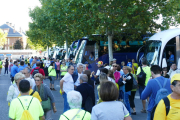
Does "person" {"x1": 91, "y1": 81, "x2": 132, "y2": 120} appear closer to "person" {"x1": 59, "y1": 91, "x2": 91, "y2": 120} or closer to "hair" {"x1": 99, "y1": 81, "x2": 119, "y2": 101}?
"hair" {"x1": 99, "y1": 81, "x2": 119, "y2": 101}

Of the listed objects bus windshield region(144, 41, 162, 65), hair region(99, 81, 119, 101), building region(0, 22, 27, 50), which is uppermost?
building region(0, 22, 27, 50)

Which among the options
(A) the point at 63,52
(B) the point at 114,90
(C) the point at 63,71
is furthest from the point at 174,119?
(A) the point at 63,52

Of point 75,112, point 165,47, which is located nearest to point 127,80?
point 75,112

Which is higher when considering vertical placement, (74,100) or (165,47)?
(165,47)

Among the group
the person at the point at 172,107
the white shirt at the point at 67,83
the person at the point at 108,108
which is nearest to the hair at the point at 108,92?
the person at the point at 108,108

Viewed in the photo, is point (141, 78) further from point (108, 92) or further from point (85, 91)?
point (108, 92)

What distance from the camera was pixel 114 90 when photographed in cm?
369

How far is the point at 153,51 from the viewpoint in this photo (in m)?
16.5

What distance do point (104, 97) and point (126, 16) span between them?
16.4 meters

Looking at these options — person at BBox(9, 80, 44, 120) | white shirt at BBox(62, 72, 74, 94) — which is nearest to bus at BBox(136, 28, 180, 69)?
white shirt at BBox(62, 72, 74, 94)

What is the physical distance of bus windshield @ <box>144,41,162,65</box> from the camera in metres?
15.7

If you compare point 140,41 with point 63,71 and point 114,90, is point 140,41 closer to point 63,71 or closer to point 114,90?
point 63,71

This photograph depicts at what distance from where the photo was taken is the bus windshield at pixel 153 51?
15720 millimetres

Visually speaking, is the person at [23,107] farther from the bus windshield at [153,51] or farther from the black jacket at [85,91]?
the bus windshield at [153,51]
